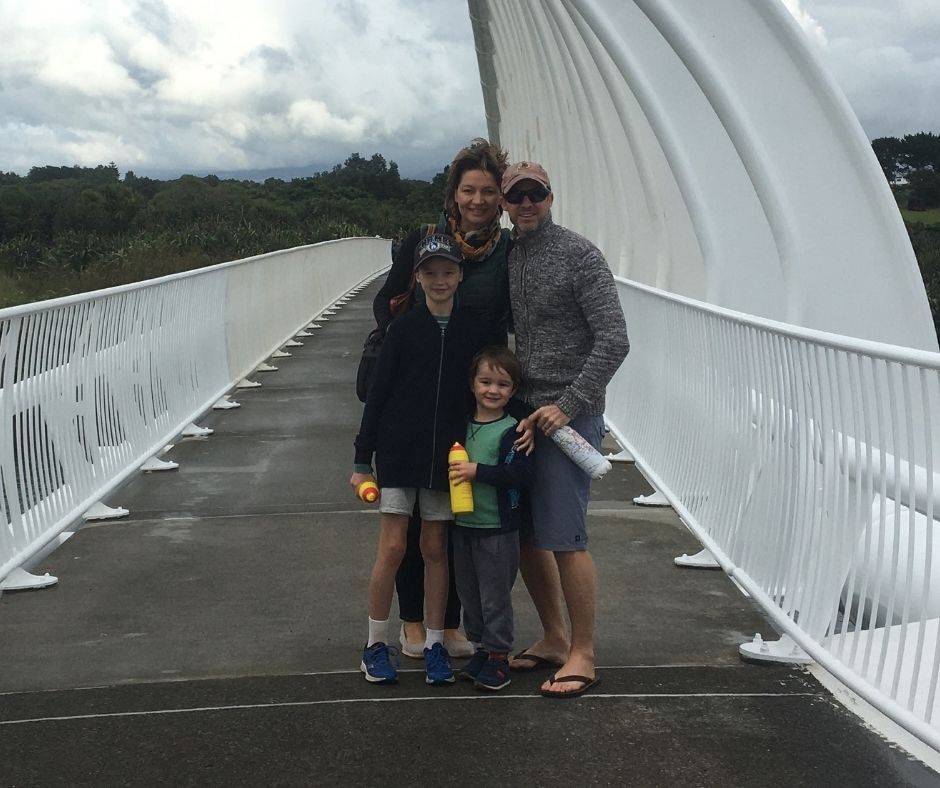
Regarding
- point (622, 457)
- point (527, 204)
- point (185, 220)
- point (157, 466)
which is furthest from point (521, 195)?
point (185, 220)

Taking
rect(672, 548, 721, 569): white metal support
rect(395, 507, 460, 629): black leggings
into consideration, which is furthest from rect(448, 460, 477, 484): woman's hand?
rect(672, 548, 721, 569): white metal support

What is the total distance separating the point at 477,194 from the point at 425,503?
3.83ft

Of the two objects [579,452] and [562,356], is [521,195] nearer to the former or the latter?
[562,356]

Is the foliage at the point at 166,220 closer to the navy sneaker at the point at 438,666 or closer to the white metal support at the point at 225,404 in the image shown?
the white metal support at the point at 225,404

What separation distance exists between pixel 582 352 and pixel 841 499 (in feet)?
3.89

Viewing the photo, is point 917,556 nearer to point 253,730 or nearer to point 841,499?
point 841,499

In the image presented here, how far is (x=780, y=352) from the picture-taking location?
230 inches

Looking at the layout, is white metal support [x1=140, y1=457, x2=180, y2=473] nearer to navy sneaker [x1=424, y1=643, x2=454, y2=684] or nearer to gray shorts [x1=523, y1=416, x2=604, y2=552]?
navy sneaker [x1=424, y1=643, x2=454, y2=684]

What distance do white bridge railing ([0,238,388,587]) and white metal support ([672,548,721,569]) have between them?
11.0 ft

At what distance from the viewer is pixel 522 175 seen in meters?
4.80

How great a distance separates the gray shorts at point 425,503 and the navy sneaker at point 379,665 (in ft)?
1.77

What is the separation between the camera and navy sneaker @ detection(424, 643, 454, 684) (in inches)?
198

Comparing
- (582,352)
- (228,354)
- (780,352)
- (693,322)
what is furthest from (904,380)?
(228,354)

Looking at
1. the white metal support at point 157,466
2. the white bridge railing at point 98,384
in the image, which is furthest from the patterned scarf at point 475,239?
→ the white metal support at point 157,466
